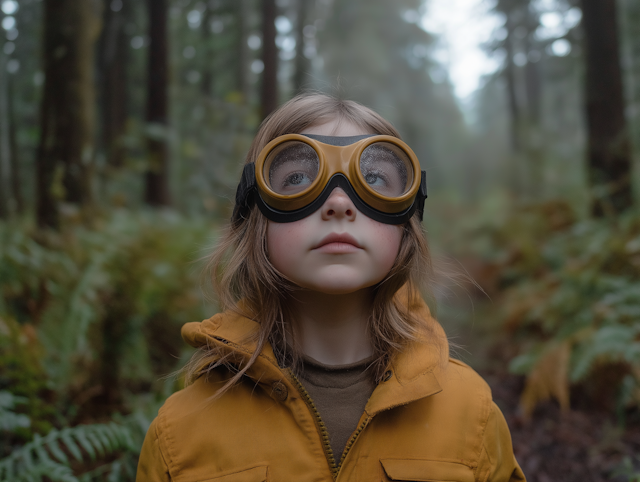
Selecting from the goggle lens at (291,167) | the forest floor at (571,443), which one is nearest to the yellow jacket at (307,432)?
the goggle lens at (291,167)

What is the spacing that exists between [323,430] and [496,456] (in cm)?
67

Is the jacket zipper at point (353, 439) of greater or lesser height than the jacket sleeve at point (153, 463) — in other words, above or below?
above

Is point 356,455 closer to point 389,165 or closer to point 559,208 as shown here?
point 389,165

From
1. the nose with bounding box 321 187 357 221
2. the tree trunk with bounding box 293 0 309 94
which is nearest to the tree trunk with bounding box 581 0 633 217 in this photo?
the nose with bounding box 321 187 357 221

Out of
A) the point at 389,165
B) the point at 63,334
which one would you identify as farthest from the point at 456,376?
the point at 63,334

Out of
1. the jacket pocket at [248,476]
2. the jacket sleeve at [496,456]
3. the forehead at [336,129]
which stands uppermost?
the forehead at [336,129]

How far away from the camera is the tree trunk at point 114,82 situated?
316 inches

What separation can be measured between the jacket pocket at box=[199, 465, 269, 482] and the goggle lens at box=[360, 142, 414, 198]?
1.03m

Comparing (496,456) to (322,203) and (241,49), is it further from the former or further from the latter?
(241,49)

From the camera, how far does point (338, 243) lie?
1500 mm

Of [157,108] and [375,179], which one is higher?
[157,108]

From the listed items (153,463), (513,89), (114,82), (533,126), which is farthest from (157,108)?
(513,89)

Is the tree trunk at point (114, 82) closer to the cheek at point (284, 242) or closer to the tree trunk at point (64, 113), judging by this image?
the tree trunk at point (64, 113)

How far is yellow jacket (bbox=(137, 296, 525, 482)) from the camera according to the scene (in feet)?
4.90
